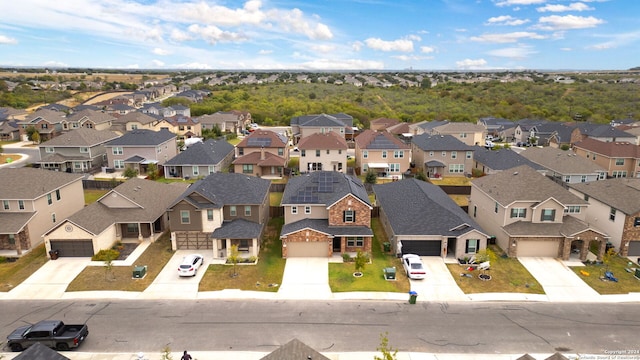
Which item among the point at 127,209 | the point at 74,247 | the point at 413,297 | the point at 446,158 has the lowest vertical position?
the point at 413,297

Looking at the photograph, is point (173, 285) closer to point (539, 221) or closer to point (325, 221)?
point (325, 221)

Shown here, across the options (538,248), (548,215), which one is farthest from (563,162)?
(538,248)

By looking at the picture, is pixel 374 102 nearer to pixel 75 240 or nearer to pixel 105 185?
pixel 105 185

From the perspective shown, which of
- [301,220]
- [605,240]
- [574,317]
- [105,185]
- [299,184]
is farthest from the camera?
[105,185]

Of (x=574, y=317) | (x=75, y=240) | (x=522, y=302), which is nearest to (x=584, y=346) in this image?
(x=574, y=317)

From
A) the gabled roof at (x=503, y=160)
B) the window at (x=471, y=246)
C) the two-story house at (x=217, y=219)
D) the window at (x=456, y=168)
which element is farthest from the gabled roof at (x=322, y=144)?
the window at (x=471, y=246)

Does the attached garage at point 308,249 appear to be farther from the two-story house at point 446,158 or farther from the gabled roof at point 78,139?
the gabled roof at point 78,139

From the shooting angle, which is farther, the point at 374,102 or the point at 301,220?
the point at 374,102
